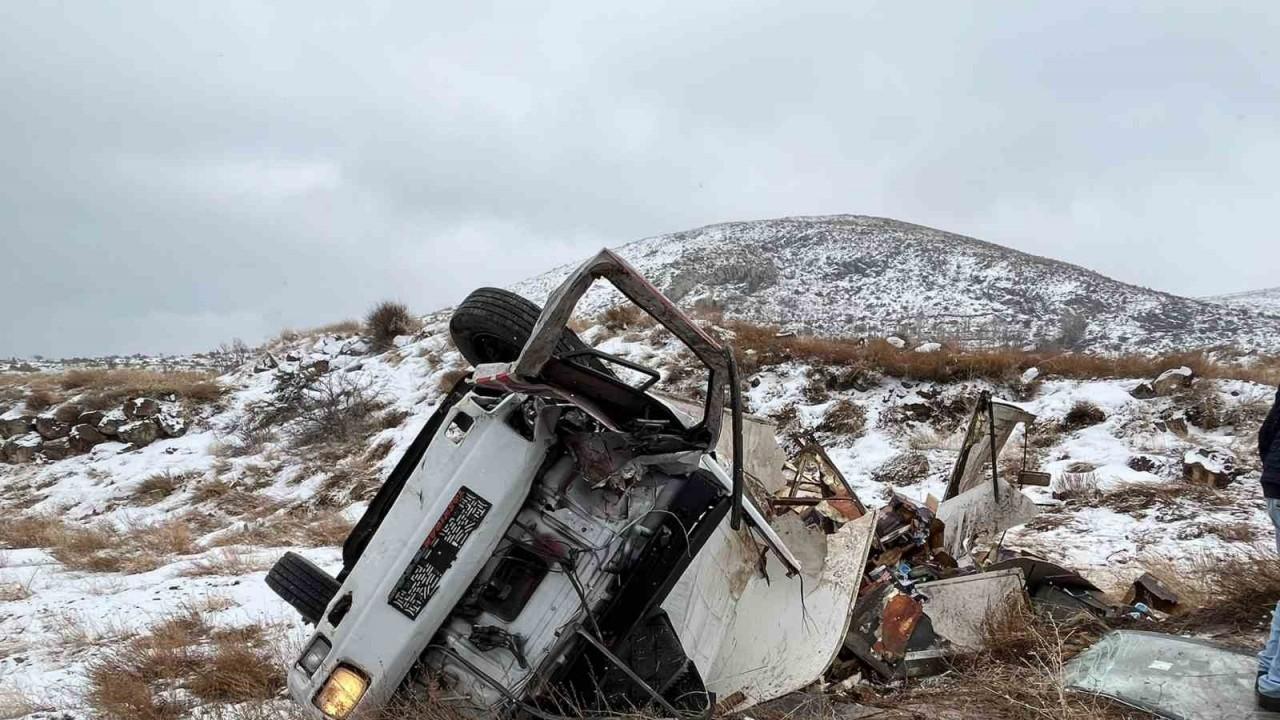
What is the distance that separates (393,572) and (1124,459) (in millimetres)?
6871

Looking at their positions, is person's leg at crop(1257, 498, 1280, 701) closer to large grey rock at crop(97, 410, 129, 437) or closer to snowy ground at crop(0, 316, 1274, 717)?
snowy ground at crop(0, 316, 1274, 717)

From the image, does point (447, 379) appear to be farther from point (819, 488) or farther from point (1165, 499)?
point (1165, 499)

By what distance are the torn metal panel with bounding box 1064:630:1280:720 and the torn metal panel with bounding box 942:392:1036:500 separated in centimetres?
169

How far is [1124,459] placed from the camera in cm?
660

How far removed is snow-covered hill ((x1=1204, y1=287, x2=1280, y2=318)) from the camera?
21.9m

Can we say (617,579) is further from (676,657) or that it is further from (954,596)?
(954,596)

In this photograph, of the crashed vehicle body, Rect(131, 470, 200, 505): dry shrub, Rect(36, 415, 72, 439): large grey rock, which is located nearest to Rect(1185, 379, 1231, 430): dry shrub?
the crashed vehicle body

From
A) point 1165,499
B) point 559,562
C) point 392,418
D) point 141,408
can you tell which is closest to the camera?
point 559,562

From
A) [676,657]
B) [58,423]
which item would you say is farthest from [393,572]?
[58,423]

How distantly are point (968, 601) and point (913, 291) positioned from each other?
70.0 feet

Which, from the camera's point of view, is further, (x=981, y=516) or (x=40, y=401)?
(x=40, y=401)

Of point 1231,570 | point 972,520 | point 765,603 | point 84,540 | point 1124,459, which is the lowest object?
point 84,540

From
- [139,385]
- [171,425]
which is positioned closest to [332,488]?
[171,425]

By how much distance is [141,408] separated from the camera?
11375 mm
